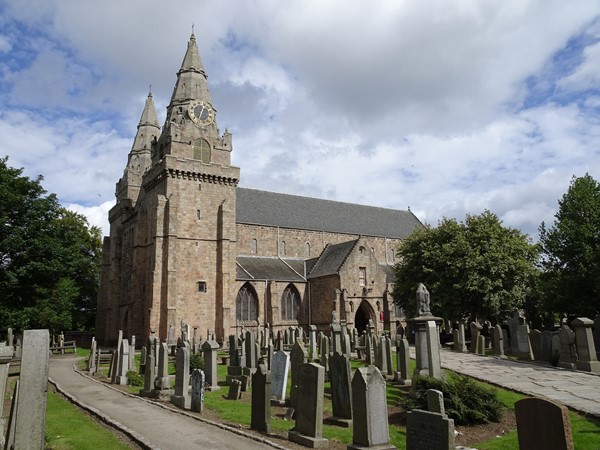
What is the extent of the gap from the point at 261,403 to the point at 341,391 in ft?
6.07

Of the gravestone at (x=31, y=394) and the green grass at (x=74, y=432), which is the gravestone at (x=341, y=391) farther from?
the gravestone at (x=31, y=394)

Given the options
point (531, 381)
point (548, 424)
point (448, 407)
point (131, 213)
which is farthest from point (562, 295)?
point (131, 213)

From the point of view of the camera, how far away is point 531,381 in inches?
590

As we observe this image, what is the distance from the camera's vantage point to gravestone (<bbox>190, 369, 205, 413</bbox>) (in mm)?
12570

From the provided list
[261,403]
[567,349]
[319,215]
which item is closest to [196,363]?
[261,403]

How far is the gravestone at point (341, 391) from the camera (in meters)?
10.6

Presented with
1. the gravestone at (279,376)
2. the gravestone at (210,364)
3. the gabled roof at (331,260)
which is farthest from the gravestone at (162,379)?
the gabled roof at (331,260)

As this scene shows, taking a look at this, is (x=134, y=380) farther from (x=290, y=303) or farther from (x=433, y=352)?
(x=290, y=303)

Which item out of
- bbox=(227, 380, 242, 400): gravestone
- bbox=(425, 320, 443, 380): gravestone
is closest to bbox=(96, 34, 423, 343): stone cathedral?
bbox=(227, 380, 242, 400): gravestone

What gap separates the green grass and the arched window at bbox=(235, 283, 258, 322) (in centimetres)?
2516

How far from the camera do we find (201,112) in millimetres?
38531

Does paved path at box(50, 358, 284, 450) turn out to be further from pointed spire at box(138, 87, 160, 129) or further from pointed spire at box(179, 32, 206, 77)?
pointed spire at box(138, 87, 160, 129)

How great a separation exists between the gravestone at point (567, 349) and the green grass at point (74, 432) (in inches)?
630

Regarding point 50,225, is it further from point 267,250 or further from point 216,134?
point 267,250
